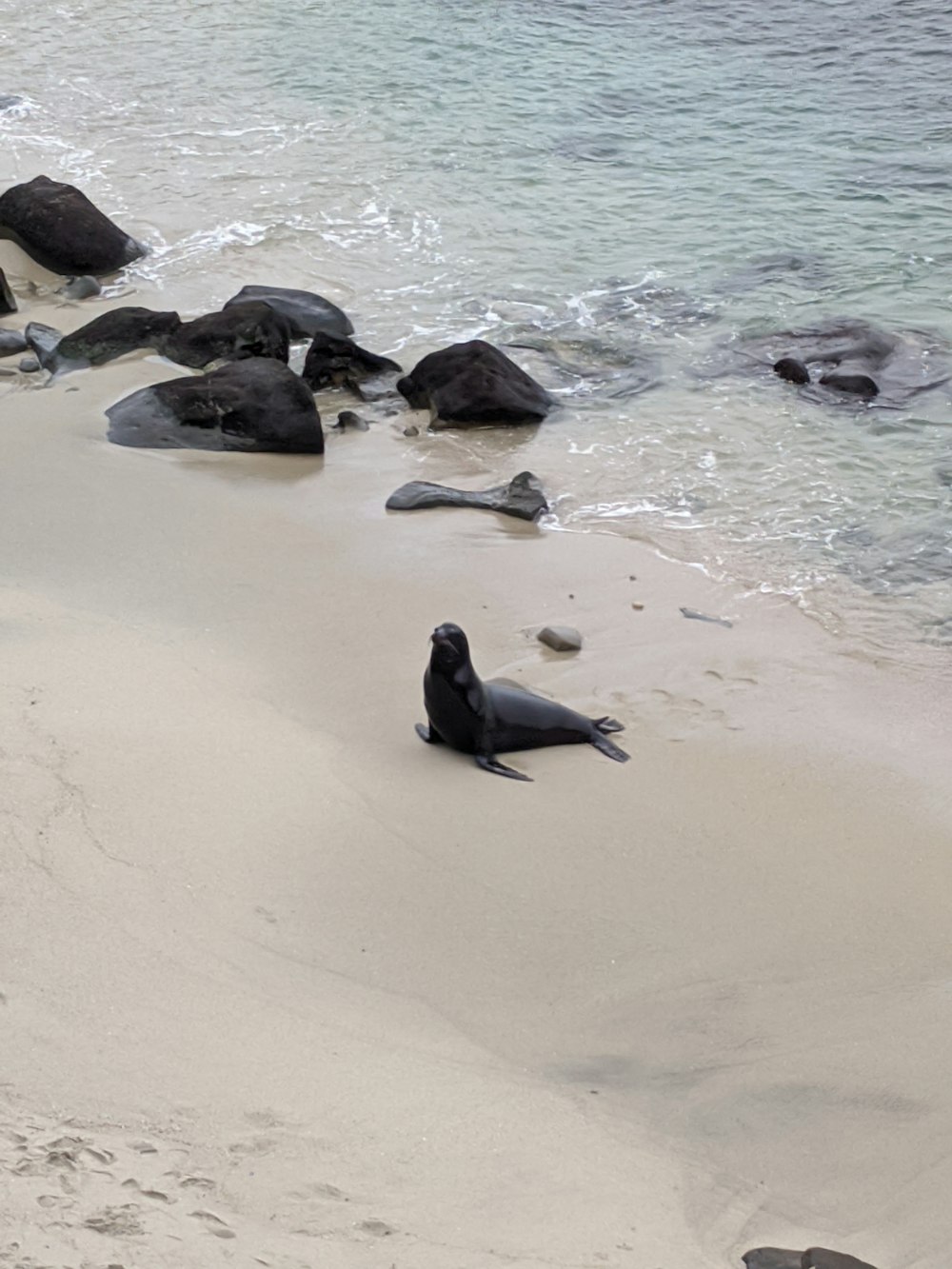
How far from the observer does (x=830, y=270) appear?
1192cm

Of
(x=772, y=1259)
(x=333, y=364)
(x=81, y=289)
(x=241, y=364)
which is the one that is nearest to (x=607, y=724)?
(x=772, y=1259)

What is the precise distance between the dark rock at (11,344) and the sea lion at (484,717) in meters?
5.48

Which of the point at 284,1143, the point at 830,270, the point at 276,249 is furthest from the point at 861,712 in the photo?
the point at 276,249

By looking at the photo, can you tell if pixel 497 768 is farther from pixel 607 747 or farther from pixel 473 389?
pixel 473 389

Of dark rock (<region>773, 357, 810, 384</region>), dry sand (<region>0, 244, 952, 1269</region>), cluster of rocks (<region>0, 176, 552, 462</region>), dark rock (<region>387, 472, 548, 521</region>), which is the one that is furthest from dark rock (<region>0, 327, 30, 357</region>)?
dark rock (<region>773, 357, 810, 384</region>)

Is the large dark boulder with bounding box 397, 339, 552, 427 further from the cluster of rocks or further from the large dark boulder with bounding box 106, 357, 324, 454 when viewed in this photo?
the large dark boulder with bounding box 106, 357, 324, 454

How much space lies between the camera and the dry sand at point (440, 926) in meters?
3.21

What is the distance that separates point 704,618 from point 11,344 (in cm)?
551

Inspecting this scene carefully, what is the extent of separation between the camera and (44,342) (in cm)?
983

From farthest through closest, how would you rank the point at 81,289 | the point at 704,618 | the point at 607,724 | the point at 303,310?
the point at 81,289, the point at 303,310, the point at 704,618, the point at 607,724

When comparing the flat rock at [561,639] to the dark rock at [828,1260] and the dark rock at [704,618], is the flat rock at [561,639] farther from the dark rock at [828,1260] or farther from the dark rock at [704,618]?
the dark rock at [828,1260]

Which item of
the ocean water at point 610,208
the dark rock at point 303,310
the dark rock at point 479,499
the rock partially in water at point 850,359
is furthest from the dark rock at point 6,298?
the rock partially in water at point 850,359

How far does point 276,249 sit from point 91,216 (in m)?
1.55

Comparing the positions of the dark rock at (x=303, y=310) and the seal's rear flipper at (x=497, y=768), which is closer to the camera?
the seal's rear flipper at (x=497, y=768)
